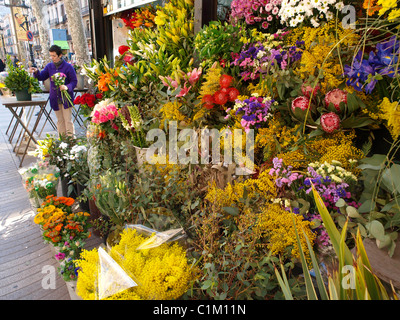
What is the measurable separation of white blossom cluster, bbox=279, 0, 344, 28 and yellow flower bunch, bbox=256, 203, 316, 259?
0.99 meters

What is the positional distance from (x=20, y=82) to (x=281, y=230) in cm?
495

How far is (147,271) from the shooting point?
1.15m

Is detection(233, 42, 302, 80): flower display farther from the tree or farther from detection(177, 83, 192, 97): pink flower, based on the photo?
the tree

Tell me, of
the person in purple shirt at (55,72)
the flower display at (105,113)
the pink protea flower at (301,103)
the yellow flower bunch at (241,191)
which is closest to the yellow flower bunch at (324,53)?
the pink protea flower at (301,103)

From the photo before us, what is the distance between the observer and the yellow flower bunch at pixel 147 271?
1093 millimetres

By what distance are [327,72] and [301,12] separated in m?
0.39

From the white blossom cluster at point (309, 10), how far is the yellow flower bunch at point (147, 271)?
1.32m

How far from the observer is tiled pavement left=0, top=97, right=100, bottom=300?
6.35 feet

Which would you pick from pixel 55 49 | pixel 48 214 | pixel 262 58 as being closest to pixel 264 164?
pixel 262 58

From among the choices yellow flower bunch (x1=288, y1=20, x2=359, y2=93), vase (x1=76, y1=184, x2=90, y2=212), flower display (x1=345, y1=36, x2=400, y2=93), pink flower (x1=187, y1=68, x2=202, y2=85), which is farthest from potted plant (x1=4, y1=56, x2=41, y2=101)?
flower display (x1=345, y1=36, x2=400, y2=93)

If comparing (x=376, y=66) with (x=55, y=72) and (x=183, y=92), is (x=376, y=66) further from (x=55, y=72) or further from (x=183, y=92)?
(x=55, y=72)
